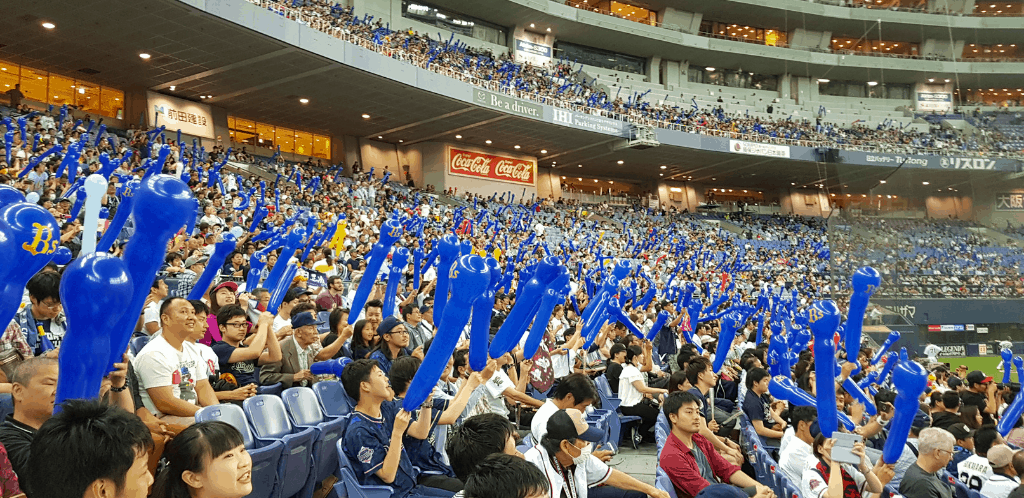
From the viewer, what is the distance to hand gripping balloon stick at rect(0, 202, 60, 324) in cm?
195

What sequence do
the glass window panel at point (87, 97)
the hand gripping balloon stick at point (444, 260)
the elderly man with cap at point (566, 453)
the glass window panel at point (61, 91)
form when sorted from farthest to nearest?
the glass window panel at point (87, 97)
the glass window panel at point (61, 91)
the hand gripping balloon stick at point (444, 260)
the elderly man with cap at point (566, 453)

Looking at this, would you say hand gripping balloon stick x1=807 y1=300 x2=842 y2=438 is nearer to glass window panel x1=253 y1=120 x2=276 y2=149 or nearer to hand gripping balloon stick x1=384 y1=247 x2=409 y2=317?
hand gripping balloon stick x1=384 y1=247 x2=409 y2=317

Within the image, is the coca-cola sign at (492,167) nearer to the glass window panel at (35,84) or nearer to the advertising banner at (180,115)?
the advertising banner at (180,115)

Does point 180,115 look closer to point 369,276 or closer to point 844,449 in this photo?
point 369,276

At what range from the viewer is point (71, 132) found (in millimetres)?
15312

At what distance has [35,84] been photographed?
69.5 ft

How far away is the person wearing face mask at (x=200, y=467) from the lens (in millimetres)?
2287

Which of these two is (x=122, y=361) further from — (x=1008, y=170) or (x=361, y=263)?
(x=1008, y=170)

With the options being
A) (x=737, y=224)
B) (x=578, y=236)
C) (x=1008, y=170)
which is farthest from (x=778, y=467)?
(x=737, y=224)

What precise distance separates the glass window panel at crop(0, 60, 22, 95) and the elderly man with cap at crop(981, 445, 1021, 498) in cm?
2452

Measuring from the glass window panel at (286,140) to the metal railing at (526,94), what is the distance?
687 cm

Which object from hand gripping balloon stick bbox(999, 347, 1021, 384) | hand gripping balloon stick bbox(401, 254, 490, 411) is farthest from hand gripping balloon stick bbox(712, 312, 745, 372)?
hand gripping balloon stick bbox(401, 254, 490, 411)

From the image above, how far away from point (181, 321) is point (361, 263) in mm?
7809

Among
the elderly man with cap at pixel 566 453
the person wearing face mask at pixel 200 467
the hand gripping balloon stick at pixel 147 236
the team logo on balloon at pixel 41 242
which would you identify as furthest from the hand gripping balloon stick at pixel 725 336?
the team logo on balloon at pixel 41 242
